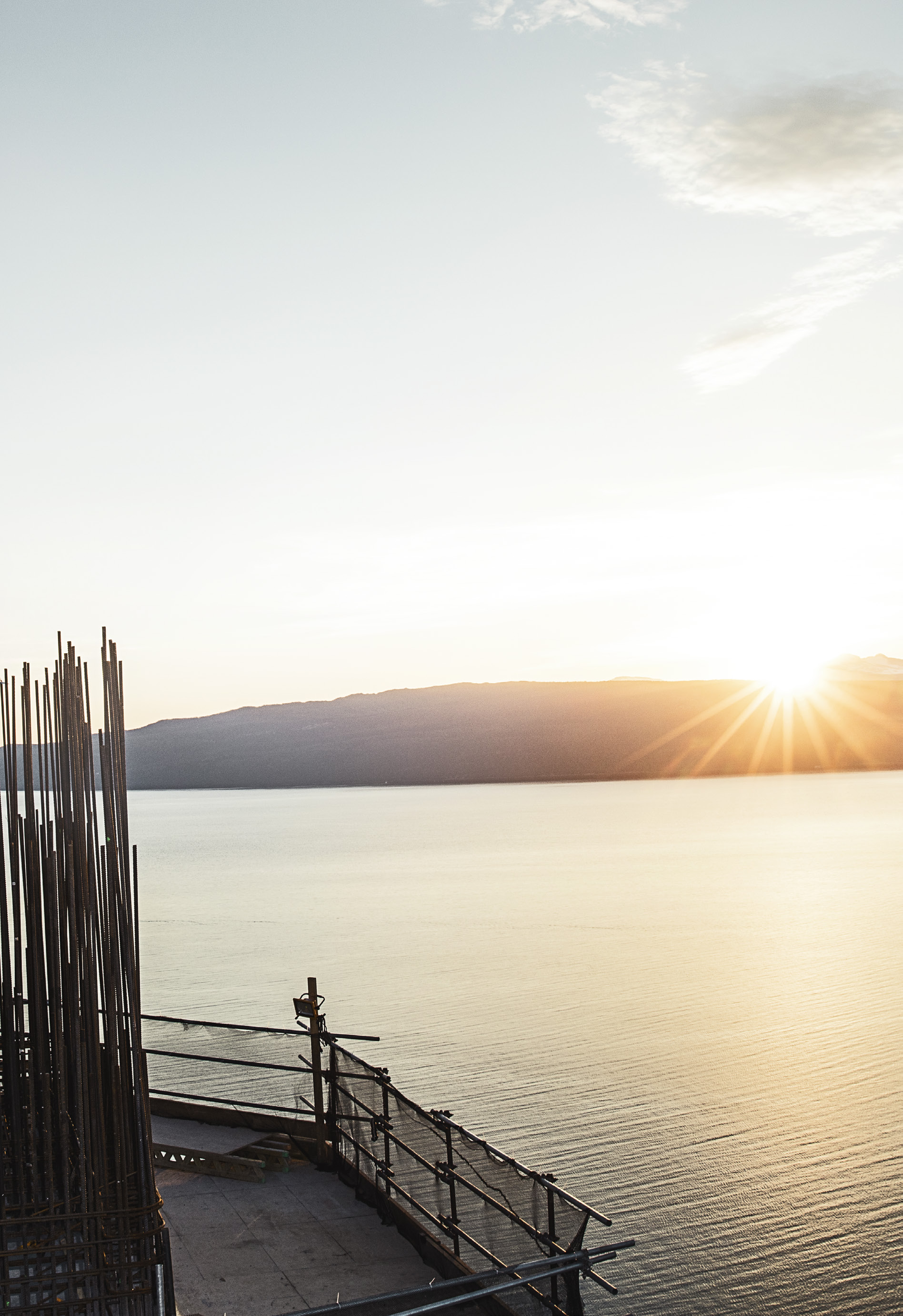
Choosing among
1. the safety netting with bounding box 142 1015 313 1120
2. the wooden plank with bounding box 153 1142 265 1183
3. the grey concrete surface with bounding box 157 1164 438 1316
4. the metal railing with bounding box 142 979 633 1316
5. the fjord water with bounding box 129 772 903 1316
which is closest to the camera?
the metal railing with bounding box 142 979 633 1316

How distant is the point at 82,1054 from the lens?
5.89 meters

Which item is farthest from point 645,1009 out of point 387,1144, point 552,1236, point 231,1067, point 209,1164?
point 552,1236

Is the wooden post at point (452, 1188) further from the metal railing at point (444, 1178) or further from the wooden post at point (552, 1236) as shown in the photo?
the wooden post at point (552, 1236)

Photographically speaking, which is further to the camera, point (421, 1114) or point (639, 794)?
point (639, 794)

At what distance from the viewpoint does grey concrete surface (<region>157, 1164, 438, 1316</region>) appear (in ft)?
28.3

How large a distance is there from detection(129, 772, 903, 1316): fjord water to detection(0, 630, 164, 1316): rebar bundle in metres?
10.5

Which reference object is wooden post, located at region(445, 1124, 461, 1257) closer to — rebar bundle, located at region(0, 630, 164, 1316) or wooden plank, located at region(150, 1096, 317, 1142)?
wooden plank, located at region(150, 1096, 317, 1142)

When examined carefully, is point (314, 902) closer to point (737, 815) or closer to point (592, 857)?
point (592, 857)

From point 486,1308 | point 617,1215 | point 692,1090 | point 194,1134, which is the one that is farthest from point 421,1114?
point 692,1090

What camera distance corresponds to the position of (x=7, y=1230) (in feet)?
20.5

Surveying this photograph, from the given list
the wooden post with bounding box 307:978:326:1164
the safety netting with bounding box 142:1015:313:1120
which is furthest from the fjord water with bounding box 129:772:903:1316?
the wooden post with bounding box 307:978:326:1164

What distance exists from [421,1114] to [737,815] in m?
114

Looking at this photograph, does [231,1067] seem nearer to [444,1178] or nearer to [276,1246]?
[276,1246]

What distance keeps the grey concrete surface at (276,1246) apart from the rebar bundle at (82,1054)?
246 cm
